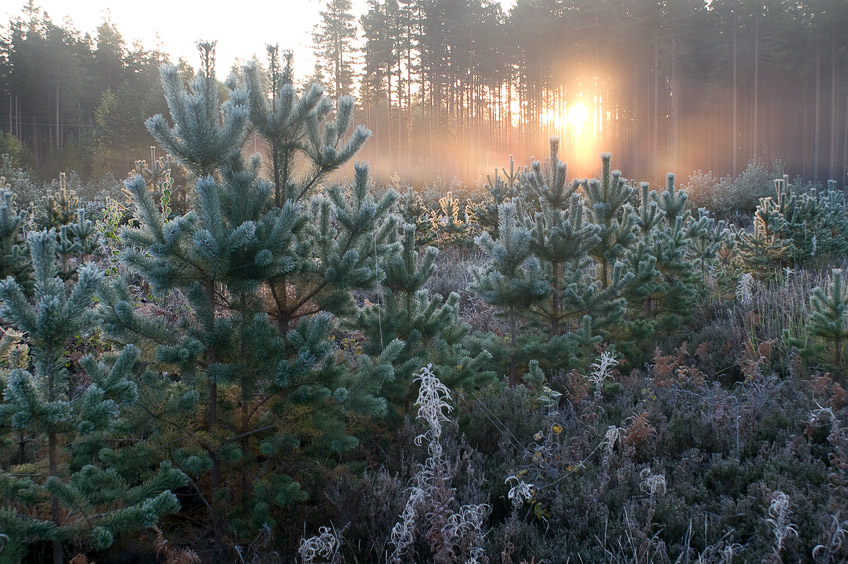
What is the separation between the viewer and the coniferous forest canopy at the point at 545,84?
121 ft

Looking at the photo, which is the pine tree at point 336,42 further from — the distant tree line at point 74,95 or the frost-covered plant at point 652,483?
the frost-covered plant at point 652,483

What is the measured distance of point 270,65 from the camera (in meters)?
3.59

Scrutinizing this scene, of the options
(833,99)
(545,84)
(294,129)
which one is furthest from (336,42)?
(294,129)

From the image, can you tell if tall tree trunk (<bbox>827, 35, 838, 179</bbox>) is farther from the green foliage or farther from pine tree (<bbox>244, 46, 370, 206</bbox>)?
pine tree (<bbox>244, 46, 370, 206</bbox>)

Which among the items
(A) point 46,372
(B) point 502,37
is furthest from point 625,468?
(B) point 502,37

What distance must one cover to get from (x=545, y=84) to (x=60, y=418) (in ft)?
155

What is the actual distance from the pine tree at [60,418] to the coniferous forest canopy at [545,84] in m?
31.9

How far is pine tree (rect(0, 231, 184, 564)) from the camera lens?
2246 millimetres

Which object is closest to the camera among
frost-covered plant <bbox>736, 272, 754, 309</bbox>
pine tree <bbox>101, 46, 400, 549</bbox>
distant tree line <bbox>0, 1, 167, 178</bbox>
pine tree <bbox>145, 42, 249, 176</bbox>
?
pine tree <bbox>101, 46, 400, 549</bbox>

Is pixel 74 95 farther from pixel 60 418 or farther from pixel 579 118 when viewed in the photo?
pixel 60 418

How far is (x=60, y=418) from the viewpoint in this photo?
2.27 m

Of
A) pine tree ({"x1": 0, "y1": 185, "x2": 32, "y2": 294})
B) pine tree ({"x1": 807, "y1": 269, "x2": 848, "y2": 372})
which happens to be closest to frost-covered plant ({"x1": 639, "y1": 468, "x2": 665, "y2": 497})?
pine tree ({"x1": 807, "y1": 269, "x2": 848, "y2": 372})

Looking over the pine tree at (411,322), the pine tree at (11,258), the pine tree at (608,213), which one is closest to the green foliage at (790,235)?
the pine tree at (608,213)

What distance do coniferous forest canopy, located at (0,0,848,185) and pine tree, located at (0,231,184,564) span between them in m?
31.9
